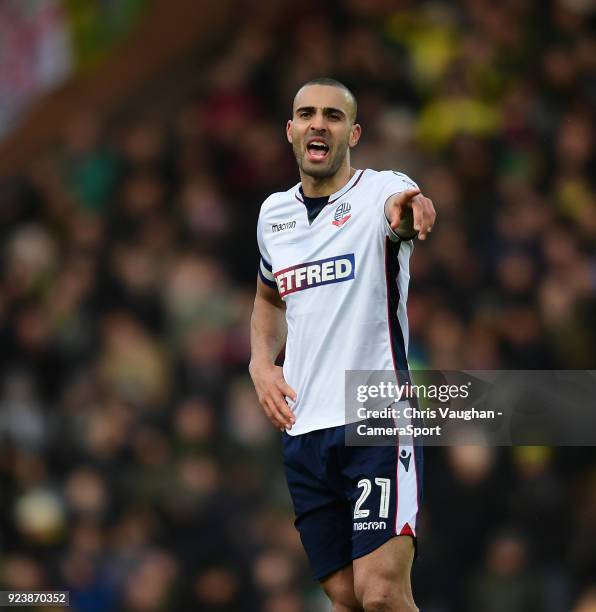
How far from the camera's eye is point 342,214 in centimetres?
614

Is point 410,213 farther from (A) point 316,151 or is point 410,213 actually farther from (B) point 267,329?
(B) point 267,329

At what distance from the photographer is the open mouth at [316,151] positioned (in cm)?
611

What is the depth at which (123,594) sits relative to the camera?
31.9ft

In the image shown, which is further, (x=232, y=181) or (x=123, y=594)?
(x=232, y=181)

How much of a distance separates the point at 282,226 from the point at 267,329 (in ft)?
1.71

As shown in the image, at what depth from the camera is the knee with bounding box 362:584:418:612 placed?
18.8 feet

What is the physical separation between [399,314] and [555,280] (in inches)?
198

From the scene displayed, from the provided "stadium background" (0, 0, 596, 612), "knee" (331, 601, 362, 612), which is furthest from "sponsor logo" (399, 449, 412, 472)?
"stadium background" (0, 0, 596, 612)

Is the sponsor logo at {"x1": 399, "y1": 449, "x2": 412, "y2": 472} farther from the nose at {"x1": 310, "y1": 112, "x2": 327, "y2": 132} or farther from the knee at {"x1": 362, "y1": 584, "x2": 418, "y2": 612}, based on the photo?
the nose at {"x1": 310, "y1": 112, "x2": 327, "y2": 132}

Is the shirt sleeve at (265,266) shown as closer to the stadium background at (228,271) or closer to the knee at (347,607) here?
the knee at (347,607)

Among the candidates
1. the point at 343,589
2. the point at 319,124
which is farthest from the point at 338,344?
the point at 343,589

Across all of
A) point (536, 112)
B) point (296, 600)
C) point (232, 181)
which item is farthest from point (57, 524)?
point (536, 112)

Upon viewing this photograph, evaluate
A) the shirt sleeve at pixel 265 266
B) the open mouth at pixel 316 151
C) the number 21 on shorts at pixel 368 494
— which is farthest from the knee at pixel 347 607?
the open mouth at pixel 316 151

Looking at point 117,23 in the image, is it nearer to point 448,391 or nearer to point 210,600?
point 210,600
